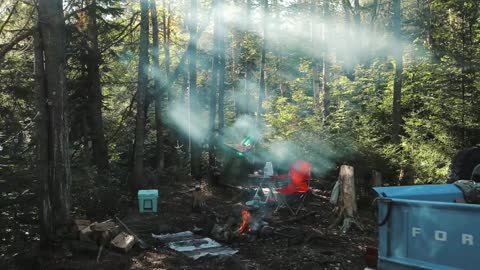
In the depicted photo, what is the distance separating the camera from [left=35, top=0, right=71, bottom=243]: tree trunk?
7.12m

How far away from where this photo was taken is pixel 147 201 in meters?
9.62

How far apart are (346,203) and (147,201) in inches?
182

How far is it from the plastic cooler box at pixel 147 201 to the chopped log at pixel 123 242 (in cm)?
271

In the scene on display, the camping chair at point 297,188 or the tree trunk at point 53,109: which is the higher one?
the tree trunk at point 53,109

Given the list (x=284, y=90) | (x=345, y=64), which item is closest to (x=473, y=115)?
(x=345, y=64)

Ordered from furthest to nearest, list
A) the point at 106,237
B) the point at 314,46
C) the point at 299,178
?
the point at 314,46, the point at 299,178, the point at 106,237

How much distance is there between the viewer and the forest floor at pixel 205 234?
5883mm

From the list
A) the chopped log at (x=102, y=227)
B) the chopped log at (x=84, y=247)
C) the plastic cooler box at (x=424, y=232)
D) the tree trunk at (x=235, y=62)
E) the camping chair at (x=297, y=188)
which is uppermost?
the tree trunk at (x=235, y=62)

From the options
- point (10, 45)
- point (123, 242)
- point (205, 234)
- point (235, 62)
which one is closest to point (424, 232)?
point (123, 242)

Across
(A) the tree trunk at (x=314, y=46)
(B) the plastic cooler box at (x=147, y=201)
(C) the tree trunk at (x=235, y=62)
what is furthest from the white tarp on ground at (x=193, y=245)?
(C) the tree trunk at (x=235, y=62)

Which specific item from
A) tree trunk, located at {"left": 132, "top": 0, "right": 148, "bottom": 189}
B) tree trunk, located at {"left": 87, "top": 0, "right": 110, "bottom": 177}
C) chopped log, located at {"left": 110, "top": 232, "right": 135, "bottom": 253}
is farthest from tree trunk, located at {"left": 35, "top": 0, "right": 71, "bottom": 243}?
tree trunk, located at {"left": 87, "top": 0, "right": 110, "bottom": 177}

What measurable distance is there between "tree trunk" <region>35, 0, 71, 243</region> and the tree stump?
5185 mm

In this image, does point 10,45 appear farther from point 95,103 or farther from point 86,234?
point 86,234

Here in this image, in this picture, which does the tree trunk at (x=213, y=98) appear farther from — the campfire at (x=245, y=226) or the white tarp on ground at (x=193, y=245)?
the white tarp on ground at (x=193, y=245)
